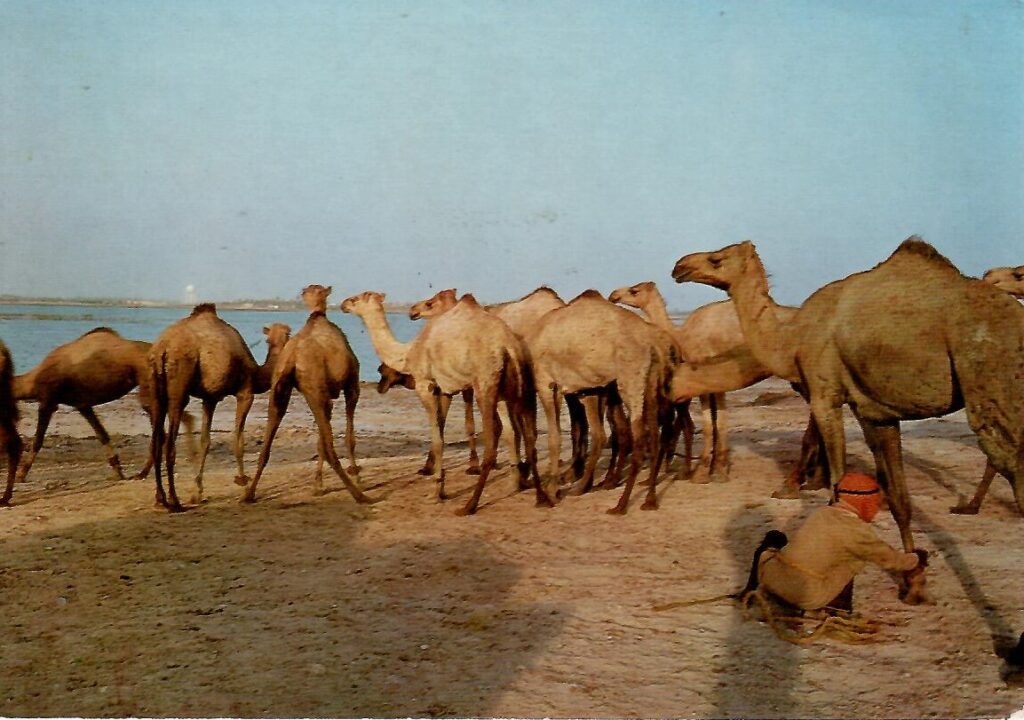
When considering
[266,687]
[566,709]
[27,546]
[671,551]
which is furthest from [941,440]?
[27,546]

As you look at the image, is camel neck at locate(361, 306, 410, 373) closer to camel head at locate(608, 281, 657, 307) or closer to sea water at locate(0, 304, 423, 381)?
sea water at locate(0, 304, 423, 381)

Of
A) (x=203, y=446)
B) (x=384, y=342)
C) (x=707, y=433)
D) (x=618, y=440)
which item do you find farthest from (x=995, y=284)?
(x=203, y=446)

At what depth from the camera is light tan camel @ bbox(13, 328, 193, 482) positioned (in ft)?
31.5

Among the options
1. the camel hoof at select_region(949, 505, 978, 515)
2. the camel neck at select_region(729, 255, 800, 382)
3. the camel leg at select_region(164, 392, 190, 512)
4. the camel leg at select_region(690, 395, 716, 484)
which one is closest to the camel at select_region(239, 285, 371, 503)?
the camel leg at select_region(164, 392, 190, 512)

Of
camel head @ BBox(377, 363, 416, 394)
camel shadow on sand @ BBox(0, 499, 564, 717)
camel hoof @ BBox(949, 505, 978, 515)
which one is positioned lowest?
camel shadow on sand @ BBox(0, 499, 564, 717)

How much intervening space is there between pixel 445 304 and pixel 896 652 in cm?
647

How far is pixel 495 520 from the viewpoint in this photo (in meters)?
7.93

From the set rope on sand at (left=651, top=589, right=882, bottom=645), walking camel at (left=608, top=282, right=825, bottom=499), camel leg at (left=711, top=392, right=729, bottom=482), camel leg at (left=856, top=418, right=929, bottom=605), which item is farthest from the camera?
camel leg at (left=711, top=392, right=729, bottom=482)

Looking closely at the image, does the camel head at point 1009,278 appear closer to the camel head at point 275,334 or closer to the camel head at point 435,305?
the camel head at point 435,305

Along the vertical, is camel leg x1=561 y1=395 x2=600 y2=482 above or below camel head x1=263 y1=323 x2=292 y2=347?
below

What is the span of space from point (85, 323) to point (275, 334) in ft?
6.74

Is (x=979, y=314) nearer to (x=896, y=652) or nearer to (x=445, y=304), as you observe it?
(x=896, y=652)

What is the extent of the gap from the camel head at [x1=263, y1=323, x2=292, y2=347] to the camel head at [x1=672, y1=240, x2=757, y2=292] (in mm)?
5463

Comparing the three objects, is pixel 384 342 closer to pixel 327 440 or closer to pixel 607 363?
pixel 327 440
